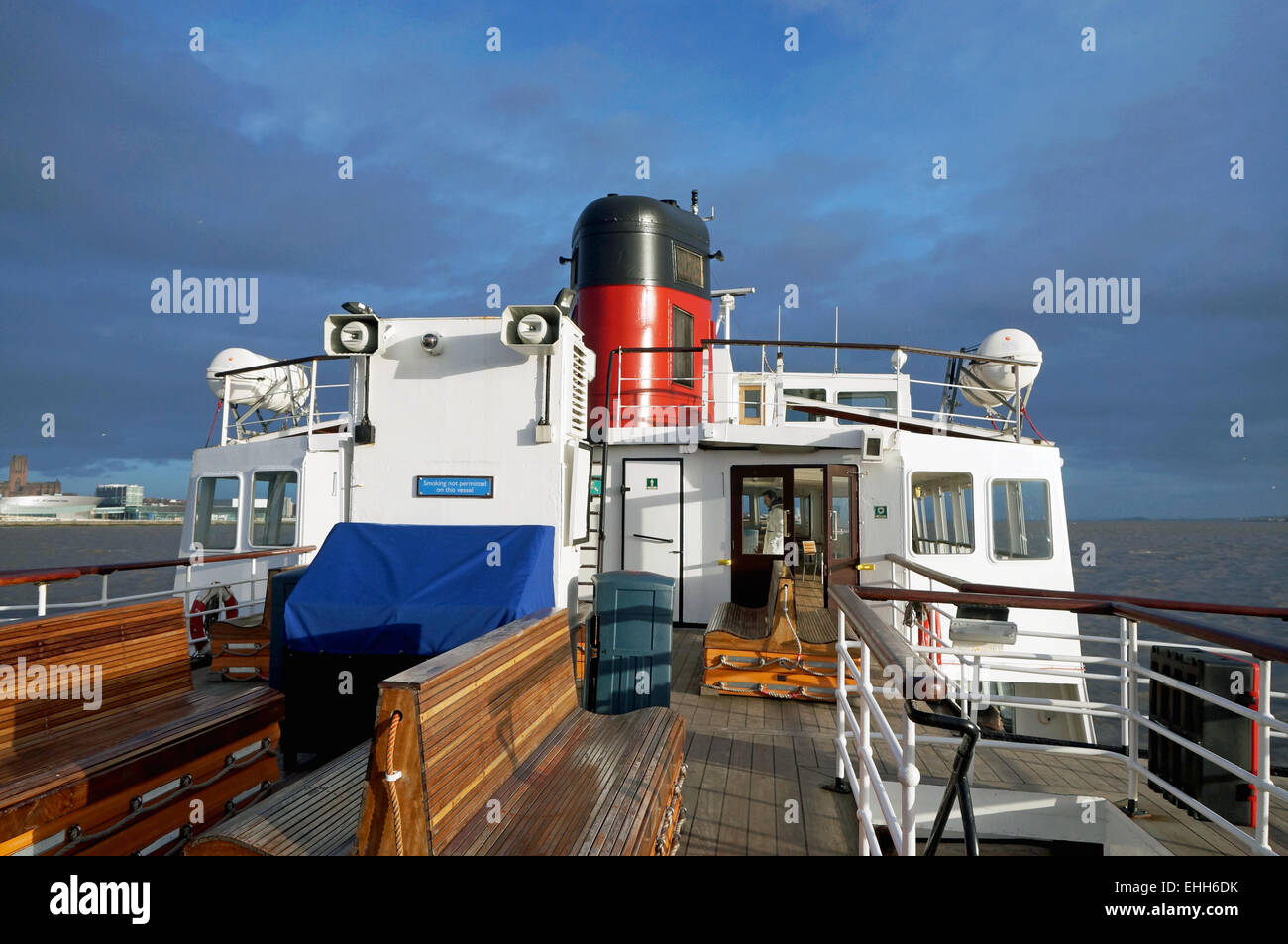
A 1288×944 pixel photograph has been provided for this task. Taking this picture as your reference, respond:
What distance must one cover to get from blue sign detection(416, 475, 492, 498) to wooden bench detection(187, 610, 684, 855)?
248cm

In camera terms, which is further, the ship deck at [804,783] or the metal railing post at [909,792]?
the ship deck at [804,783]

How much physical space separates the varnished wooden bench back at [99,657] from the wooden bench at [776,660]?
4.41 metres

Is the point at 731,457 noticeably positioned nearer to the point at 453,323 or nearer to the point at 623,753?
the point at 453,323

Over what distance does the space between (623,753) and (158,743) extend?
7.48 ft

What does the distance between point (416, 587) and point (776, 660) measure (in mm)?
3542

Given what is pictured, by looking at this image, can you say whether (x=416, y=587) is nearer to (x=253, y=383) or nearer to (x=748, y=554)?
(x=748, y=554)

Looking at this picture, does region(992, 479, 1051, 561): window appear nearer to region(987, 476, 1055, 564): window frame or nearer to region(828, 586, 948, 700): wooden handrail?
region(987, 476, 1055, 564): window frame

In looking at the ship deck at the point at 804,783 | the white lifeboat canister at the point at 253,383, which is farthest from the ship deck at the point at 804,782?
the white lifeboat canister at the point at 253,383

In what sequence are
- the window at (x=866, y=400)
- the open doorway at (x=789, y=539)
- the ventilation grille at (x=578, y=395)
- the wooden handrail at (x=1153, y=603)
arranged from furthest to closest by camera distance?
the window at (x=866, y=400), the open doorway at (x=789, y=539), the ventilation grille at (x=578, y=395), the wooden handrail at (x=1153, y=603)

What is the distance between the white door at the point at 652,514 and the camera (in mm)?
10297

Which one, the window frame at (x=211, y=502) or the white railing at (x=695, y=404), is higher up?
the white railing at (x=695, y=404)

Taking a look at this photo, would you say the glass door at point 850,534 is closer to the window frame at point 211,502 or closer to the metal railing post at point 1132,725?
the metal railing post at point 1132,725
